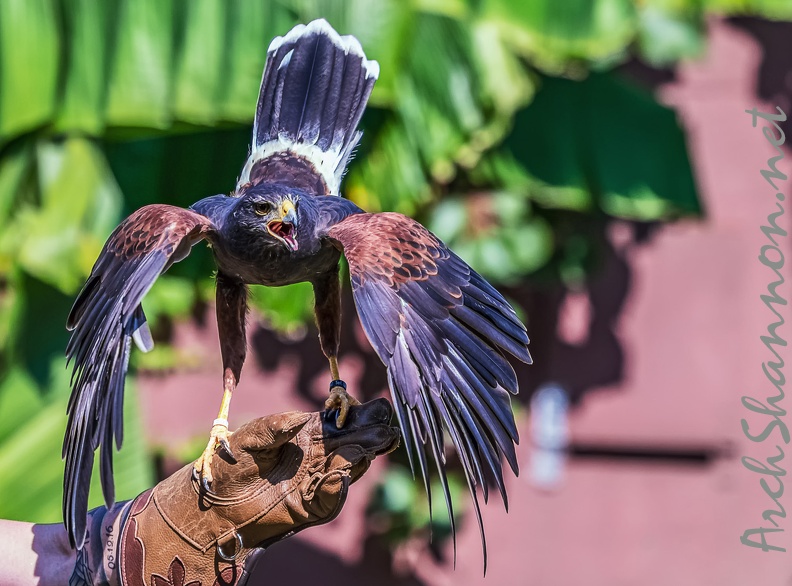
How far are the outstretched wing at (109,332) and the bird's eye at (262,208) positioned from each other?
16 centimetres

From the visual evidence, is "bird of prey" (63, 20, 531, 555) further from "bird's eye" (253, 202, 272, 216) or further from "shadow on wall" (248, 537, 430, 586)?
"shadow on wall" (248, 537, 430, 586)

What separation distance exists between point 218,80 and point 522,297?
2197 mm

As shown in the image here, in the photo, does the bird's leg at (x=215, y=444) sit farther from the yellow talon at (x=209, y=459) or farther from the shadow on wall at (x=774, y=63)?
the shadow on wall at (x=774, y=63)

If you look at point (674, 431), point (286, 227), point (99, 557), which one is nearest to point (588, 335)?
point (674, 431)

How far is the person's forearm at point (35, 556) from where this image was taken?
10.6 feet

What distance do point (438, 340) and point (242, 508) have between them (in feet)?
2.28

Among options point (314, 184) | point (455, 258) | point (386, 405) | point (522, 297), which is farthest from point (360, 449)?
point (522, 297)

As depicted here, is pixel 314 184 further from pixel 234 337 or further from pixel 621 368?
pixel 621 368

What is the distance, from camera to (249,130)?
5250 mm

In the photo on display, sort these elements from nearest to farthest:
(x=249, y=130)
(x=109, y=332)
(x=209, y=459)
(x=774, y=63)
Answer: (x=109, y=332), (x=209, y=459), (x=249, y=130), (x=774, y=63)

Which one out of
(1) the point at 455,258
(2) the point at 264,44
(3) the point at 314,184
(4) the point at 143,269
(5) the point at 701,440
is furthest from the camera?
(5) the point at 701,440

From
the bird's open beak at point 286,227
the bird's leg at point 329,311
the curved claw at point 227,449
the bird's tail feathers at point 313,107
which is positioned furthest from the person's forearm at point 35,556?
the bird's tail feathers at point 313,107

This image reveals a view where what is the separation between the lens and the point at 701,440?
20.2 feet

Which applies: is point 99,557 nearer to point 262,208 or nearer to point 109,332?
point 109,332
